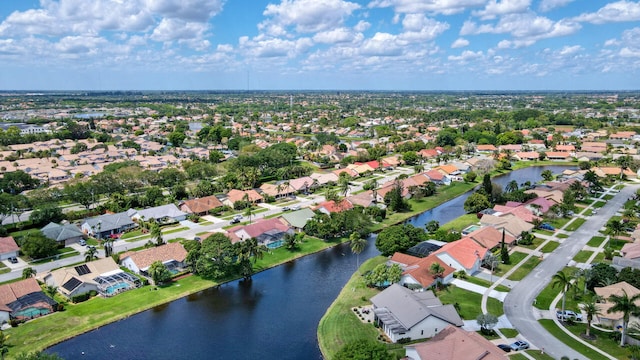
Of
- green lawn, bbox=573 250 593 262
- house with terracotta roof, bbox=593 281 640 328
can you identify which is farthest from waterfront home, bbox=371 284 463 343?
green lawn, bbox=573 250 593 262

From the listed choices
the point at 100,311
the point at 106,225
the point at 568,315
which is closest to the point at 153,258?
the point at 100,311

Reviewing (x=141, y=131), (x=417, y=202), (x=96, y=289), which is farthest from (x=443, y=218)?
(x=141, y=131)

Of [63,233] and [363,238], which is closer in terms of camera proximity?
[63,233]

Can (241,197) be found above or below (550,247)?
above

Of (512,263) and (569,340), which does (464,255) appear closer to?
(512,263)

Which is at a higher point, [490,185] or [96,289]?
[490,185]

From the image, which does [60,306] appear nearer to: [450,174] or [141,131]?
[450,174]
